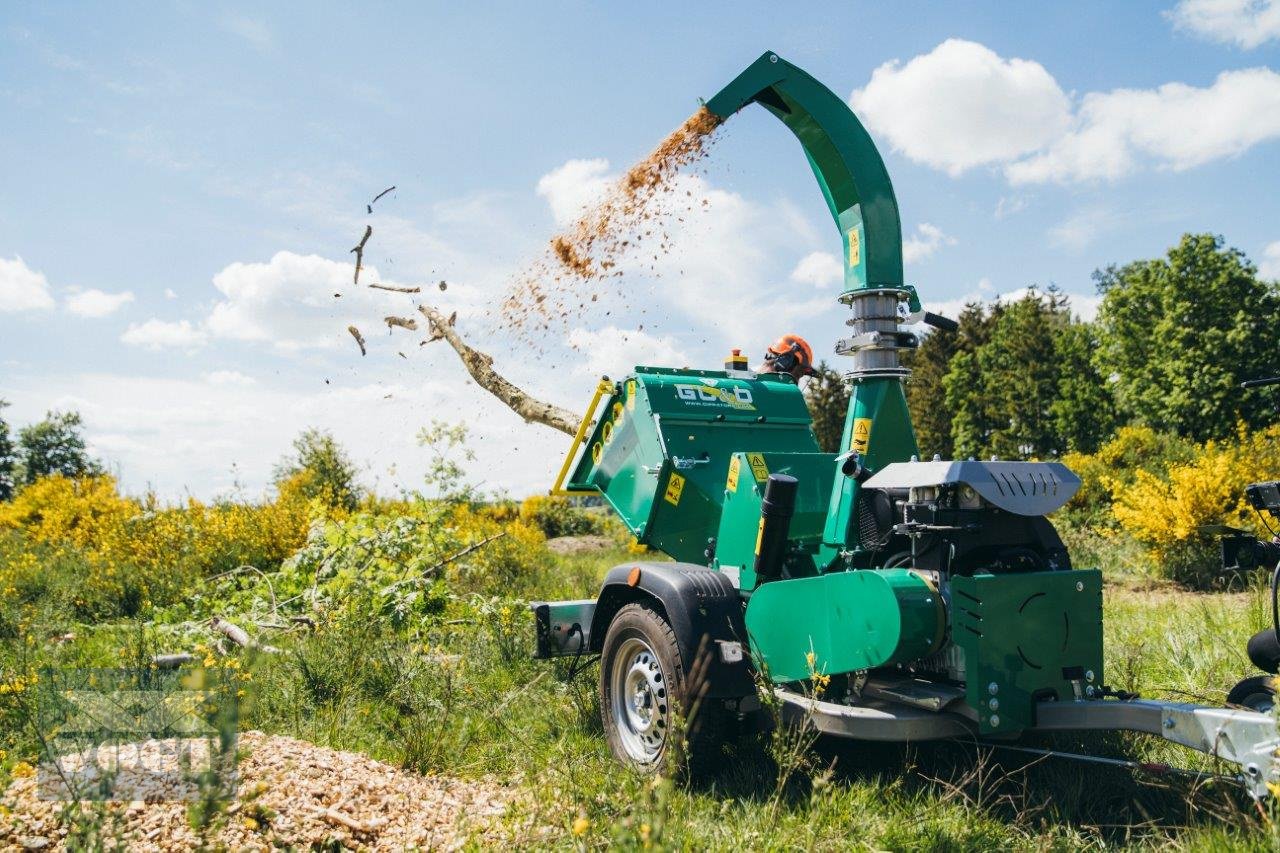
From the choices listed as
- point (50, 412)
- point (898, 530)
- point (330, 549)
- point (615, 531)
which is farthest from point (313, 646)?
point (50, 412)

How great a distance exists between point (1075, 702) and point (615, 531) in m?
18.0

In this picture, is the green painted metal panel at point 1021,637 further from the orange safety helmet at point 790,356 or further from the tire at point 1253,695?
the orange safety helmet at point 790,356

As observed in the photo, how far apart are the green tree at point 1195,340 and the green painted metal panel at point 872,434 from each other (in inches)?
1224

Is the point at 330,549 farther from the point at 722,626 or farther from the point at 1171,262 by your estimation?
the point at 1171,262

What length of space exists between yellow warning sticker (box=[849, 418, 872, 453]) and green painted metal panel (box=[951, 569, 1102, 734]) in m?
1.08

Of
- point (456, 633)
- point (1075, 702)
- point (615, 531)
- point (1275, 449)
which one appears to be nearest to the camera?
point (1075, 702)

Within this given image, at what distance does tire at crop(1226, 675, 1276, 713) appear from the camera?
4.35 meters

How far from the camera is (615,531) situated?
21703 mm

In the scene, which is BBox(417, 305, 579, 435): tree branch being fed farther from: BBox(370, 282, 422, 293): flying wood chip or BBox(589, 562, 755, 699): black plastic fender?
BBox(589, 562, 755, 699): black plastic fender

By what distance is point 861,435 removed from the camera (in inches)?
192

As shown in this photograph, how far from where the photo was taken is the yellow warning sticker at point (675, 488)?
19.6ft

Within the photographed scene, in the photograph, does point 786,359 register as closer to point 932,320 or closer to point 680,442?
point 680,442

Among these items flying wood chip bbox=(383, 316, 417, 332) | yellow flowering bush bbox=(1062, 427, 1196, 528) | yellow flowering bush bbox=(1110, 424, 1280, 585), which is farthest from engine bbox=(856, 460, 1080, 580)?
yellow flowering bush bbox=(1062, 427, 1196, 528)

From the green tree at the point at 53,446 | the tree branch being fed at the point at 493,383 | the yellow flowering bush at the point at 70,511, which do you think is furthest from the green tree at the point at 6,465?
the tree branch being fed at the point at 493,383
